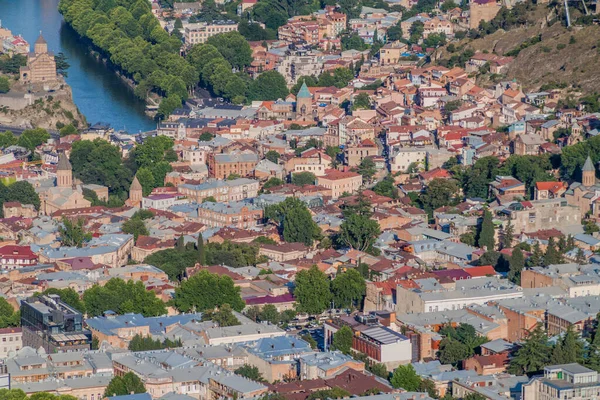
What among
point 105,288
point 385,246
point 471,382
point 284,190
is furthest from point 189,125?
point 471,382

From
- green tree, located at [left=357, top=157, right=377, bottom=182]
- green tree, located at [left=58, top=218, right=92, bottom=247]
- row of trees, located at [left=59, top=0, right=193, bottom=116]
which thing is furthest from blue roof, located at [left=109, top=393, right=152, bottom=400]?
row of trees, located at [left=59, top=0, right=193, bottom=116]

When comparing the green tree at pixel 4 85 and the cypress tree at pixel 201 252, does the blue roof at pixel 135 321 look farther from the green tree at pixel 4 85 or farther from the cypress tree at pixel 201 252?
the green tree at pixel 4 85

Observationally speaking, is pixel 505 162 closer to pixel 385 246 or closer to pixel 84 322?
pixel 385 246

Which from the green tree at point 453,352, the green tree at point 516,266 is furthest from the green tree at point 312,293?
the green tree at point 453,352

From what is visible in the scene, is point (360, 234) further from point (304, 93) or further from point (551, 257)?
point (304, 93)

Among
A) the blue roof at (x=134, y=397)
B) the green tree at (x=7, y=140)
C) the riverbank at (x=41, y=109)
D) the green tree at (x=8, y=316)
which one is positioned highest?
the riverbank at (x=41, y=109)

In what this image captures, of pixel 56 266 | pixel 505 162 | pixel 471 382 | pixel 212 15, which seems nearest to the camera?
pixel 471 382

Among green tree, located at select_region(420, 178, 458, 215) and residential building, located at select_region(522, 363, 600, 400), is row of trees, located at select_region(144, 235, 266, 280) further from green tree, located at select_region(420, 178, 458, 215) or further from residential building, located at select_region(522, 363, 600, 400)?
residential building, located at select_region(522, 363, 600, 400)

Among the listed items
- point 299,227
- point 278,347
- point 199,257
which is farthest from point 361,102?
point 278,347
